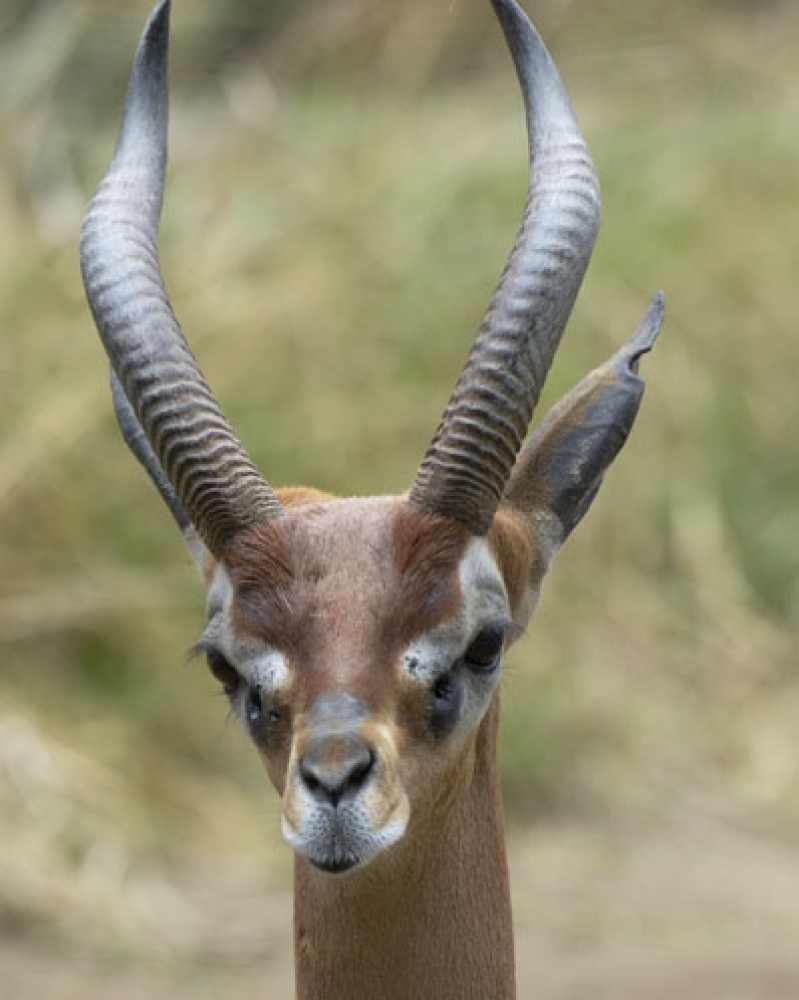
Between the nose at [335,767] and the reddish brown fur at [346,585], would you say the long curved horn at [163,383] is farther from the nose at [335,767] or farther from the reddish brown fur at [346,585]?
the nose at [335,767]

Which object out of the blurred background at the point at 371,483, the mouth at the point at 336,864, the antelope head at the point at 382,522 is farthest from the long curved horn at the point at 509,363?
the blurred background at the point at 371,483

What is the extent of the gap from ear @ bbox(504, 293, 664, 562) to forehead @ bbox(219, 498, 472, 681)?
564mm

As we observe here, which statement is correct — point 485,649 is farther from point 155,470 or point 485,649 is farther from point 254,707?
point 155,470

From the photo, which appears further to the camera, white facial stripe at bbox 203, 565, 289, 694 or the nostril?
white facial stripe at bbox 203, 565, 289, 694

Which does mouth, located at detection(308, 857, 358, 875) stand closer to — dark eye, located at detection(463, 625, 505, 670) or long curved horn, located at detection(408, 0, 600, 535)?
dark eye, located at detection(463, 625, 505, 670)

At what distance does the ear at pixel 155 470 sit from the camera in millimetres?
5051

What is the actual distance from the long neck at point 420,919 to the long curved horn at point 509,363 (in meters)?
0.64

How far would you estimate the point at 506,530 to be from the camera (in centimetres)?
476

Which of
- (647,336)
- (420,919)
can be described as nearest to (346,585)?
(420,919)

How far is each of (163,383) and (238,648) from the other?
655mm

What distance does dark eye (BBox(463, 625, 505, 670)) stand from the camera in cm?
440

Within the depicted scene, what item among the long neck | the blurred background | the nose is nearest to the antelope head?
the nose

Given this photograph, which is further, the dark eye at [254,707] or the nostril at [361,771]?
the dark eye at [254,707]

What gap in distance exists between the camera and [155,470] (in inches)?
202
